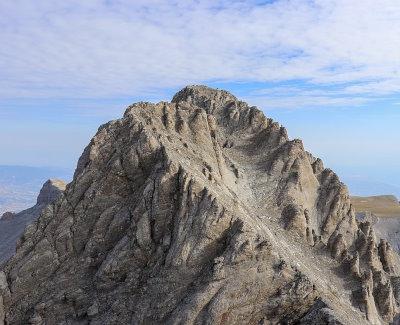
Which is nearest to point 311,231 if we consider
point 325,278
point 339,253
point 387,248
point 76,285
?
point 339,253

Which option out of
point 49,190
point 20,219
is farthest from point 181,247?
point 49,190

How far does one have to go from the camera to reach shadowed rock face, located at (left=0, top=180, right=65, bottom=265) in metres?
122

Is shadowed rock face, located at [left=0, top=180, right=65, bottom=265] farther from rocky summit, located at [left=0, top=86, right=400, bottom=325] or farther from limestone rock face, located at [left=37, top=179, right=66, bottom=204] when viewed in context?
rocky summit, located at [left=0, top=86, right=400, bottom=325]

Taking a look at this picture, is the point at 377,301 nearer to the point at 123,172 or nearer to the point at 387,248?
the point at 387,248

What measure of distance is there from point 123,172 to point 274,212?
18762mm

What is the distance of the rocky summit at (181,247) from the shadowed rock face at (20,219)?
75342mm

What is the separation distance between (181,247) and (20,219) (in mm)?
115101

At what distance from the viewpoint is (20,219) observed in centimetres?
14038

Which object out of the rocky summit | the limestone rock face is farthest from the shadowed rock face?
the rocky summit

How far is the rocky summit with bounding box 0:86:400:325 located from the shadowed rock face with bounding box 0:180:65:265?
247 feet

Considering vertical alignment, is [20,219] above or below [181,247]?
above

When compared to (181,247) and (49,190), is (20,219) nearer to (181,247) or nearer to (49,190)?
(49,190)

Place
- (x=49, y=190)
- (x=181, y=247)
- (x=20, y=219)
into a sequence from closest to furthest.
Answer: (x=181, y=247), (x=20, y=219), (x=49, y=190)

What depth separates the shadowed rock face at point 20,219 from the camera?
401ft
